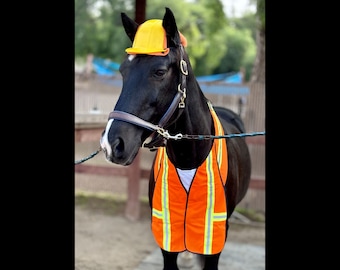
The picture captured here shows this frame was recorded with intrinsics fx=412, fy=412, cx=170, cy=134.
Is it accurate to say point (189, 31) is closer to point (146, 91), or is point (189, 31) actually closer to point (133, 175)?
point (133, 175)

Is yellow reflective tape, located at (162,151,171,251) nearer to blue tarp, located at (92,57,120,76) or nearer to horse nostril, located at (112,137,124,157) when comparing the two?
horse nostril, located at (112,137,124,157)

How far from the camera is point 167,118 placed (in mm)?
2014

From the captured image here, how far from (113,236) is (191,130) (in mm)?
3079

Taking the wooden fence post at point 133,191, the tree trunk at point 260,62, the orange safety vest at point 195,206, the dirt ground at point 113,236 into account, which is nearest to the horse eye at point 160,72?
the orange safety vest at point 195,206

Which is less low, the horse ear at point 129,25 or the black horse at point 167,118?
the horse ear at point 129,25

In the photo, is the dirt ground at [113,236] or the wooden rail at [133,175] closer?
the dirt ground at [113,236]

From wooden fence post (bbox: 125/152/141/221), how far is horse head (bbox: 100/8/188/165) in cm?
352

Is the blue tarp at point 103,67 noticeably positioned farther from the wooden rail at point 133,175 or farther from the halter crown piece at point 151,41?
the halter crown piece at point 151,41

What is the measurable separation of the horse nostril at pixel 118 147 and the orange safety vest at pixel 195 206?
2.12 ft

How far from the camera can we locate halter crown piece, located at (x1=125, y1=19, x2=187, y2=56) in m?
1.98

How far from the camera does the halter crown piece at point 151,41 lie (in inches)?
77.9

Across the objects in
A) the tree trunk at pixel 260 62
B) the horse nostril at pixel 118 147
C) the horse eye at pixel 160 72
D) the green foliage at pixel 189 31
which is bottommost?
the horse nostril at pixel 118 147
